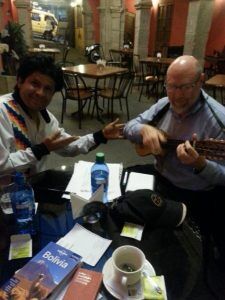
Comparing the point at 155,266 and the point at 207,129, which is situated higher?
the point at 207,129

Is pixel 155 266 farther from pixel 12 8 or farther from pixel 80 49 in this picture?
pixel 80 49

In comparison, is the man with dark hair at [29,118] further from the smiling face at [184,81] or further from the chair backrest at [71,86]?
the chair backrest at [71,86]

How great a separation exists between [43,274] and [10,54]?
6557 mm

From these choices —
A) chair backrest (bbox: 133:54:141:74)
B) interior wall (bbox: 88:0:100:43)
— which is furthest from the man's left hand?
interior wall (bbox: 88:0:100:43)

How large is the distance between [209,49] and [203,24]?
232 centimetres

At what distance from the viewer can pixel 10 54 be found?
6.29 m

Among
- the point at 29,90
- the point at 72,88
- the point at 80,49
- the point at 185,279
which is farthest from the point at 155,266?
the point at 80,49

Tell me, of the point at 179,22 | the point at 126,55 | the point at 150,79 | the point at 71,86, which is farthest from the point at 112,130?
the point at 179,22

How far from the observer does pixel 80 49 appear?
13.4m

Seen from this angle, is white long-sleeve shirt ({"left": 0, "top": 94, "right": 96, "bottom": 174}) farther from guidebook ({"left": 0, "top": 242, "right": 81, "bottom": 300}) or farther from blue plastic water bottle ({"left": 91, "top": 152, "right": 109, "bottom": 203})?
guidebook ({"left": 0, "top": 242, "right": 81, "bottom": 300})

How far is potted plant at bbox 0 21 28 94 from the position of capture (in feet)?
18.6

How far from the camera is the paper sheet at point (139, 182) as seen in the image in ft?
4.09

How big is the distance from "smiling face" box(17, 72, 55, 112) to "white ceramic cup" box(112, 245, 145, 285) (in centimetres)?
90

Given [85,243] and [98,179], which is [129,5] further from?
[85,243]
